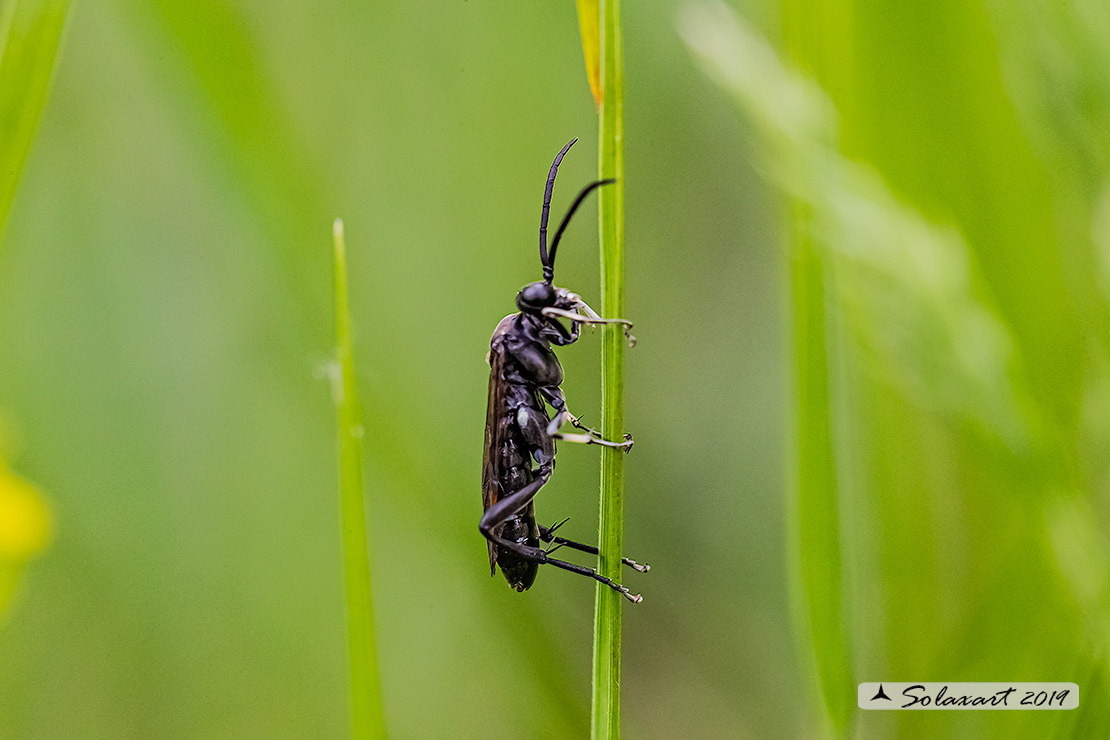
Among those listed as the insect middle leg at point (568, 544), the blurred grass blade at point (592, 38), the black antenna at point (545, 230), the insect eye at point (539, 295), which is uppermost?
the blurred grass blade at point (592, 38)

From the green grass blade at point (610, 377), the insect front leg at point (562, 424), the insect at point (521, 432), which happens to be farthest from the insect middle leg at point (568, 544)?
the green grass blade at point (610, 377)

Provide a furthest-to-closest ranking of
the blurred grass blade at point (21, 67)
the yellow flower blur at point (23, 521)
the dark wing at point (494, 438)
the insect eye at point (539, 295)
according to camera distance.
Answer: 1. the yellow flower blur at point (23, 521)
2. the dark wing at point (494, 438)
3. the insect eye at point (539, 295)
4. the blurred grass blade at point (21, 67)

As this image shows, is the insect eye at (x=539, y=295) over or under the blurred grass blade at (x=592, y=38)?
under

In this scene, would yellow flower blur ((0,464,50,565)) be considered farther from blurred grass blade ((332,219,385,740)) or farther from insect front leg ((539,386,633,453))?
insect front leg ((539,386,633,453))

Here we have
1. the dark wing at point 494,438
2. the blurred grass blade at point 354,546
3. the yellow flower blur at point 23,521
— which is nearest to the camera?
the blurred grass blade at point 354,546

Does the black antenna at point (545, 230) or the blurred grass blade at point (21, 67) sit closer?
the blurred grass blade at point (21, 67)

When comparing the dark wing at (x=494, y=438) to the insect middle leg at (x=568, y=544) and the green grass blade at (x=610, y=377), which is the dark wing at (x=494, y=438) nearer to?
the insect middle leg at (x=568, y=544)
